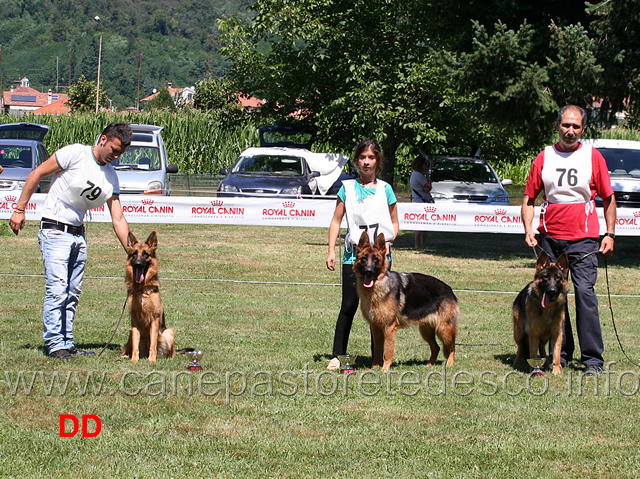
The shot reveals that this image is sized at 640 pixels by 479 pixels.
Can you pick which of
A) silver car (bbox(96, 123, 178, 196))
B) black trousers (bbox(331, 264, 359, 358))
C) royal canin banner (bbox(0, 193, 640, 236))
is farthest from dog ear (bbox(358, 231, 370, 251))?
silver car (bbox(96, 123, 178, 196))

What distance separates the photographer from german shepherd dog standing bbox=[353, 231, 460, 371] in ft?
19.9

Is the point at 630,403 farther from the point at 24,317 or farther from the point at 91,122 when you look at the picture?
the point at 91,122

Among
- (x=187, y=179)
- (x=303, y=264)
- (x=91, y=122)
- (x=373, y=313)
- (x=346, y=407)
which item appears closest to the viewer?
(x=346, y=407)

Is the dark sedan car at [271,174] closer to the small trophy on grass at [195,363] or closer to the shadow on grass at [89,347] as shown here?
the shadow on grass at [89,347]

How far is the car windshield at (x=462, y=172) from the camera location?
19.7 m

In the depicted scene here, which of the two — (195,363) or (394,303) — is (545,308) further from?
(195,363)

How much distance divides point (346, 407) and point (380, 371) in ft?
3.59

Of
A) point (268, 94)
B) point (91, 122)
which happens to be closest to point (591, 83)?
point (268, 94)

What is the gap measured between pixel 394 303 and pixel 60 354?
2.86m

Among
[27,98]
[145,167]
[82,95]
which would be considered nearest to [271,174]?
[145,167]

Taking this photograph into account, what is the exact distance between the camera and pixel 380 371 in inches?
247

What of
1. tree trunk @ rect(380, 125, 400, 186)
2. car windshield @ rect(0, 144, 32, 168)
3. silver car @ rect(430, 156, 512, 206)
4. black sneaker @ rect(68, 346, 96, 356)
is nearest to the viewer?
black sneaker @ rect(68, 346, 96, 356)

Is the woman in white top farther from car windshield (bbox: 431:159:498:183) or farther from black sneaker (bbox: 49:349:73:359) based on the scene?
car windshield (bbox: 431:159:498:183)

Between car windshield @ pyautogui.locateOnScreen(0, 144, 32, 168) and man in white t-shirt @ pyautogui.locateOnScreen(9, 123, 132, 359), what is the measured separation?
48.0 ft
